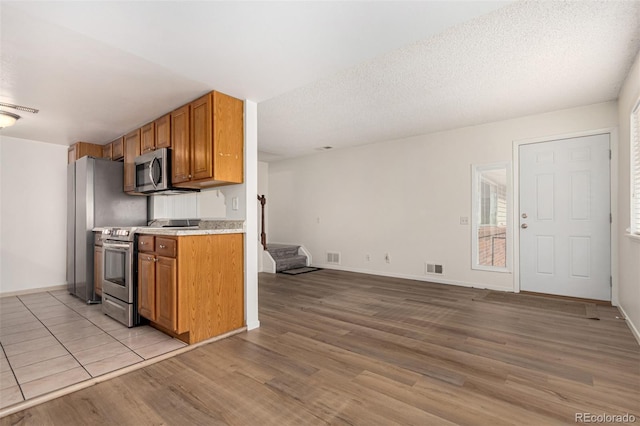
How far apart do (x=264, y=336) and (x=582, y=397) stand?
2250mm

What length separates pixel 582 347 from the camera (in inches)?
99.7

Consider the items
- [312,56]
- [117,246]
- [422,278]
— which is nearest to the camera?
[312,56]

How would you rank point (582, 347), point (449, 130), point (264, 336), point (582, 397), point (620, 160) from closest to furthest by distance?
point (582, 397) → point (582, 347) → point (264, 336) → point (620, 160) → point (449, 130)

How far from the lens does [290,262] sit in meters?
6.40

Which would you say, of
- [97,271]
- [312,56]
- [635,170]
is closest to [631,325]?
[635,170]

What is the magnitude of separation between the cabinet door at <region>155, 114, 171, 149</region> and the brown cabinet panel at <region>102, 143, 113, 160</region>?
1.63 meters

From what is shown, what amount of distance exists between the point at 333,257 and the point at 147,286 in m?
4.05

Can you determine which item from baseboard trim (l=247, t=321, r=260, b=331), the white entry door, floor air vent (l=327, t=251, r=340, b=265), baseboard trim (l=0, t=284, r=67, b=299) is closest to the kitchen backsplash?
baseboard trim (l=247, t=321, r=260, b=331)

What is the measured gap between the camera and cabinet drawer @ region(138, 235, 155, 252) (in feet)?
9.46

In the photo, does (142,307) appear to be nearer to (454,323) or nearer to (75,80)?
(75,80)

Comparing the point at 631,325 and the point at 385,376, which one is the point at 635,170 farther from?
the point at 385,376

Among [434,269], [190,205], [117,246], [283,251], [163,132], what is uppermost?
[163,132]

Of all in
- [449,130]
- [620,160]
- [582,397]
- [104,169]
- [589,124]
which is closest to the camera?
[582,397]

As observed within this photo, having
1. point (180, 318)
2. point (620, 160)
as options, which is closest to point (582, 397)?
point (180, 318)
